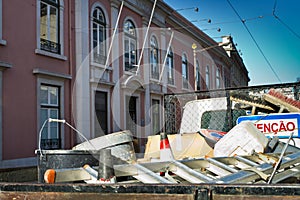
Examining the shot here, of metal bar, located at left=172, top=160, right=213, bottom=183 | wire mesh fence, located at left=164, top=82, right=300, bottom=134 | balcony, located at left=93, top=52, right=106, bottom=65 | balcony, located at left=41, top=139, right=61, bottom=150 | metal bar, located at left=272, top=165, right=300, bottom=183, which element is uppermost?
balcony, located at left=93, top=52, right=106, bottom=65

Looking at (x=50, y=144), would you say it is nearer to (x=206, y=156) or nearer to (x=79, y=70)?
(x=79, y=70)

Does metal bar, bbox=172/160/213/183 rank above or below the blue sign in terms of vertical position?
below

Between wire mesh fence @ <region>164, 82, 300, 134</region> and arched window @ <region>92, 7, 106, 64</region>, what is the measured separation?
691cm

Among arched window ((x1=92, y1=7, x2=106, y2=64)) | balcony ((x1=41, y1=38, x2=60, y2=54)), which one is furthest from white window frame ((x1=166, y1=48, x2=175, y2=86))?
balcony ((x1=41, y1=38, x2=60, y2=54))

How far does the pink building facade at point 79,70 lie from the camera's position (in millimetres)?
10102

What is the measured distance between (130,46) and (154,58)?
2708mm

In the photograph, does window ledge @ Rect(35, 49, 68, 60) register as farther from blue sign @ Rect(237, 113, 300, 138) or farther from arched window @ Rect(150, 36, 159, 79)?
blue sign @ Rect(237, 113, 300, 138)

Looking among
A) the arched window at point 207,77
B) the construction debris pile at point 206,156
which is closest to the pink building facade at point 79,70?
A: the construction debris pile at point 206,156

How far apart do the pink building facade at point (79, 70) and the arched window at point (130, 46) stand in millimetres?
44

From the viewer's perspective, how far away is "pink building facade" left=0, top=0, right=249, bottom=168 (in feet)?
33.1

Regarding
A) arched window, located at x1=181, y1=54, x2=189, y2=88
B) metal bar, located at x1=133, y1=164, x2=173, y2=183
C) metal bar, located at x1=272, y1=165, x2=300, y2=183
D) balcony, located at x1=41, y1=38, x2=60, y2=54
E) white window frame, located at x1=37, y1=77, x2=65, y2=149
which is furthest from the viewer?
arched window, located at x1=181, y1=54, x2=189, y2=88

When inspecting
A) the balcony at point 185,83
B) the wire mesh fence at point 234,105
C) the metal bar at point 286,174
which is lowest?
the metal bar at point 286,174

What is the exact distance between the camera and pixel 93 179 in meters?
2.05

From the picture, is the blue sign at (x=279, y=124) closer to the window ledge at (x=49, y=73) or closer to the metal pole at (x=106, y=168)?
the metal pole at (x=106, y=168)
